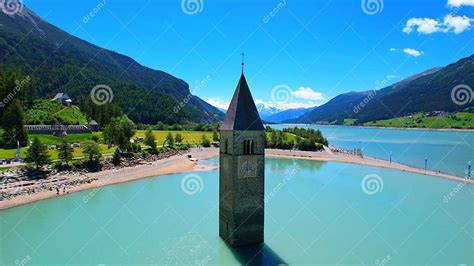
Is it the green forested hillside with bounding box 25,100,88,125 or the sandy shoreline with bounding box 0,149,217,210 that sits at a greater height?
the green forested hillside with bounding box 25,100,88,125

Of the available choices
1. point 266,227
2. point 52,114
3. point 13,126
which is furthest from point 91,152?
point 266,227

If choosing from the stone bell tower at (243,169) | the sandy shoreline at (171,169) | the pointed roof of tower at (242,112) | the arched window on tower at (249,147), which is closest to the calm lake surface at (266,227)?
the stone bell tower at (243,169)

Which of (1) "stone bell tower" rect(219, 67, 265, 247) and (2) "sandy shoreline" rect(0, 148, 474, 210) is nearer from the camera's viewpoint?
(1) "stone bell tower" rect(219, 67, 265, 247)

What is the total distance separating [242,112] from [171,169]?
4050cm

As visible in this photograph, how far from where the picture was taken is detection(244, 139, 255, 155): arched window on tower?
78.3 ft

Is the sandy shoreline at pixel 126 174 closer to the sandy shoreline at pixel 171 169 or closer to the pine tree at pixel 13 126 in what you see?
the sandy shoreline at pixel 171 169

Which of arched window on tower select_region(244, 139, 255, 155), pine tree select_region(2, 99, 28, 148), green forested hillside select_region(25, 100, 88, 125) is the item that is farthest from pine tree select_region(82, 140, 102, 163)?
arched window on tower select_region(244, 139, 255, 155)

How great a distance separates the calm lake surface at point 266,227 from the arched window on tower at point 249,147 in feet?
22.4

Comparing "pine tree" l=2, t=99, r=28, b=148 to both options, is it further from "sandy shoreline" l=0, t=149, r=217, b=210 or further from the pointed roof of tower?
the pointed roof of tower

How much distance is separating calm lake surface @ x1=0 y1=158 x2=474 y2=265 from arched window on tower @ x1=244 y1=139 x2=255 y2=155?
683 cm

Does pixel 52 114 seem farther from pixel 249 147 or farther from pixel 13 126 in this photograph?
pixel 249 147

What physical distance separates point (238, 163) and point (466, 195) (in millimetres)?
37341

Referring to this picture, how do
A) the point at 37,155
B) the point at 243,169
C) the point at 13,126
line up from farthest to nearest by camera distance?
the point at 13,126, the point at 37,155, the point at 243,169

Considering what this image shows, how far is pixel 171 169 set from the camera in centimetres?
6181
